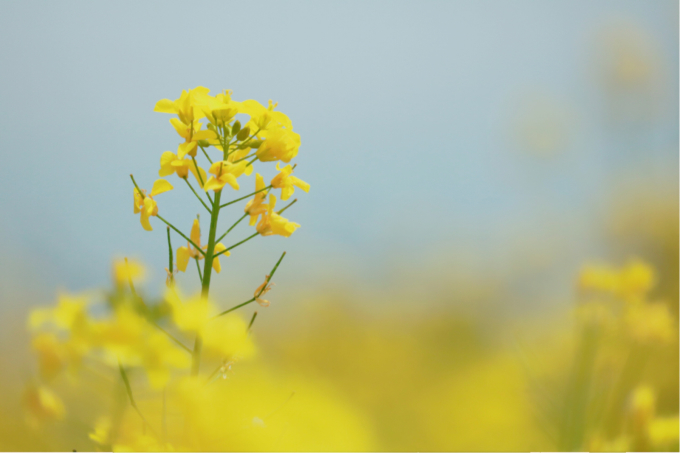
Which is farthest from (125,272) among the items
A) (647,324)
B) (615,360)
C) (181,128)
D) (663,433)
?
(615,360)

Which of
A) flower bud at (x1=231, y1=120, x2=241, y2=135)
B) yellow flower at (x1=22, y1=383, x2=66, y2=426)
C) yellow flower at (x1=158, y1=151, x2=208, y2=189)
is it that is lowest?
yellow flower at (x1=22, y1=383, x2=66, y2=426)

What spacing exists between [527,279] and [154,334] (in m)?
2.32

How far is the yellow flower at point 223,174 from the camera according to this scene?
17.6 inches

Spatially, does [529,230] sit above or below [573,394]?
above

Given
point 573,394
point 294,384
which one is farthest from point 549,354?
point 573,394

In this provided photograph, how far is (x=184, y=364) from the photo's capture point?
355mm

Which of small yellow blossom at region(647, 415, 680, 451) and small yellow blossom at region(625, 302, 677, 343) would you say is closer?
small yellow blossom at region(647, 415, 680, 451)

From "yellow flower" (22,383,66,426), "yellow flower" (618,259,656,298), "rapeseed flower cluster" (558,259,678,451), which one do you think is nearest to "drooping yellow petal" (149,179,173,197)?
"yellow flower" (22,383,66,426)

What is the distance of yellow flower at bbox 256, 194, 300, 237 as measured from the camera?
0.49 meters

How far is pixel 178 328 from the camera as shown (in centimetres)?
39

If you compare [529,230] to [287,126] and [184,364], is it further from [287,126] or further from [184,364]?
[184,364]

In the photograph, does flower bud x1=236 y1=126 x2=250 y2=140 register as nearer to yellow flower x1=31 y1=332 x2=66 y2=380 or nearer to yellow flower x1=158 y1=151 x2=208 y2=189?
yellow flower x1=158 y1=151 x2=208 y2=189

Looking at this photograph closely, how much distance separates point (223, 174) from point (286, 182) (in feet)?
0.25

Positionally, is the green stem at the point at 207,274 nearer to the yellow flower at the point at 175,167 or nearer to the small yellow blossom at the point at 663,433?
the yellow flower at the point at 175,167
